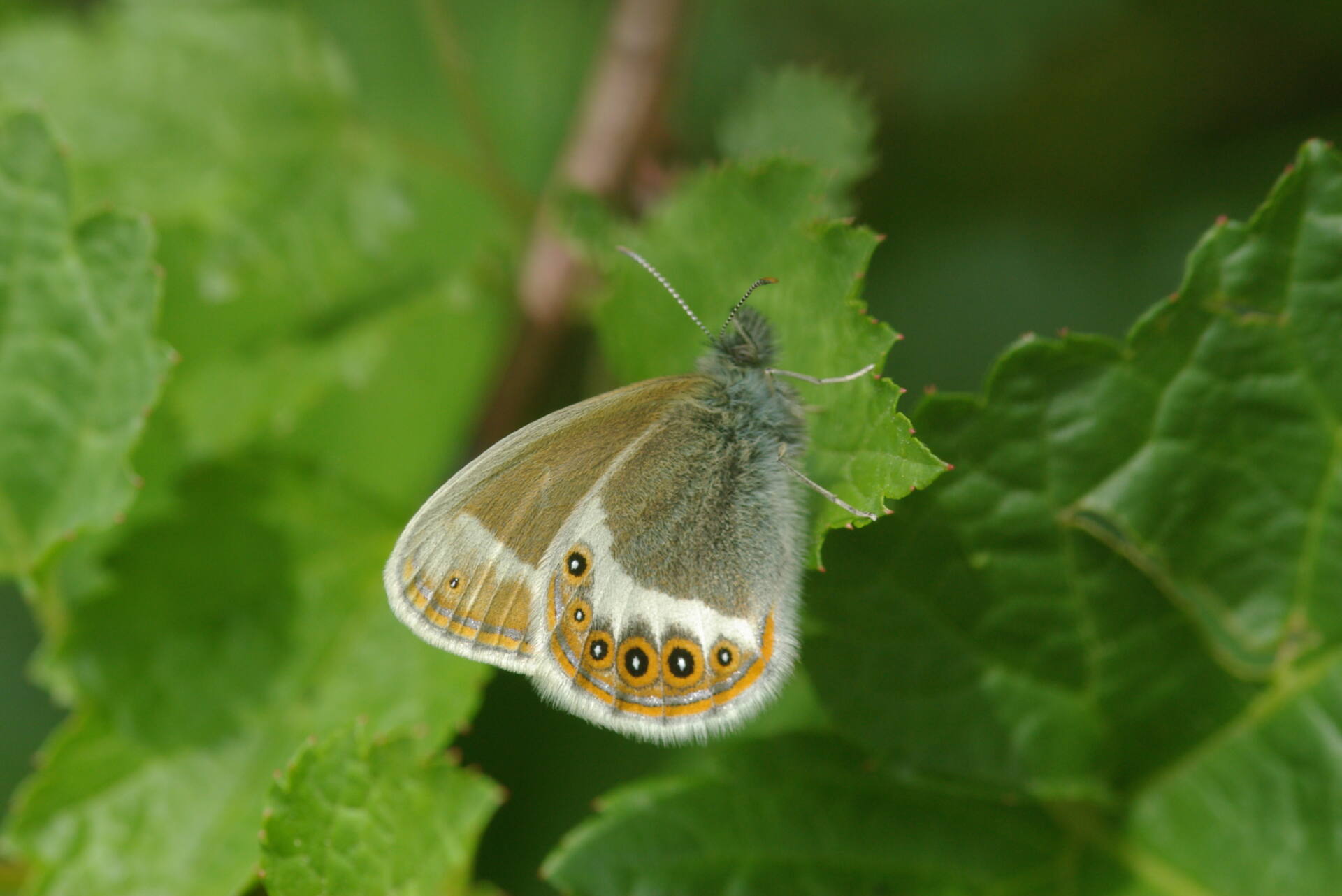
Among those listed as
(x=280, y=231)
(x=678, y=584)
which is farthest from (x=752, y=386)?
(x=280, y=231)

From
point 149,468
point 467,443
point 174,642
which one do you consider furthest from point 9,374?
point 467,443

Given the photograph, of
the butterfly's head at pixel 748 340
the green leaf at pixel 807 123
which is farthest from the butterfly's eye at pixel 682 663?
the green leaf at pixel 807 123

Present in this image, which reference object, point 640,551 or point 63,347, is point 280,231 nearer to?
point 63,347

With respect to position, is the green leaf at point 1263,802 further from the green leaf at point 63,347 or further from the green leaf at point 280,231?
the green leaf at point 63,347

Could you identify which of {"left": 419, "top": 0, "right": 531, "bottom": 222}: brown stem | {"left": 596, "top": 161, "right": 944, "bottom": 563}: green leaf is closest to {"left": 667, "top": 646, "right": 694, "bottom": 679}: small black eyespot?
{"left": 596, "top": 161, "right": 944, "bottom": 563}: green leaf

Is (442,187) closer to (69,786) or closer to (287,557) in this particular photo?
(287,557)

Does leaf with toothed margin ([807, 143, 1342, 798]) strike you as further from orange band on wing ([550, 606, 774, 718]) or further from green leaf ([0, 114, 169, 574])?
green leaf ([0, 114, 169, 574])

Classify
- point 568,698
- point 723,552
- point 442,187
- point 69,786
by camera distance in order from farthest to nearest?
Result: 1. point 442,187
2. point 69,786
3. point 723,552
4. point 568,698
